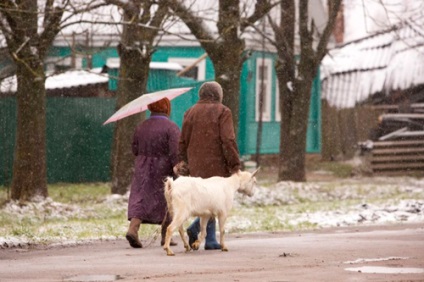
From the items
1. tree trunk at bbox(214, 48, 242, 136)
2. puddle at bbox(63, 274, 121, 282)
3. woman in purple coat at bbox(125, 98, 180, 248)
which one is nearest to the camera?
puddle at bbox(63, 274, 121, 282)

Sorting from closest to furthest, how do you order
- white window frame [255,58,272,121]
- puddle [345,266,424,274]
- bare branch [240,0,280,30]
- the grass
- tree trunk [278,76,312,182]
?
puddle [345,266,424,274]
the grass
bare branch [240,0,280,30]
tree trunk [278,76,312,182]
white window frame [255,58,272,121]

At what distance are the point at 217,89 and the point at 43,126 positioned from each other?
8.63 metres

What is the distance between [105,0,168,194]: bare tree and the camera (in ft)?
73.4

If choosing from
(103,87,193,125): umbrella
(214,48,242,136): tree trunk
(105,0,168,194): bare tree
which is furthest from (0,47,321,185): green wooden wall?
(103,87,193,125): umbrella

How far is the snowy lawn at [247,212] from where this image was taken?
15844mm

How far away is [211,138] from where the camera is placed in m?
13.1

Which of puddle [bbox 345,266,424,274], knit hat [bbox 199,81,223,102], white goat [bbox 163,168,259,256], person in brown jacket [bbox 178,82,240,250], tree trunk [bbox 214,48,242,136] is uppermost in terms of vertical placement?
→ tree trunk [bbox 214,48,242,136]

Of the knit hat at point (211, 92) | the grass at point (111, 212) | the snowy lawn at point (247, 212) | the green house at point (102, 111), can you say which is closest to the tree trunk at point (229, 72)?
the green house at point (102, 111)

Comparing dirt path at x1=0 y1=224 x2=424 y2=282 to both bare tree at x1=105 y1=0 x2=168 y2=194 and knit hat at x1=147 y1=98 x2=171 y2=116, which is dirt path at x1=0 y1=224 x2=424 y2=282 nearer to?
knit hat at x1=147 y1=98 x2=171 y2=116

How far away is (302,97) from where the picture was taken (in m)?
27.6

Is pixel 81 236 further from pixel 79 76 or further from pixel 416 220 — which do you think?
pixel 79 76

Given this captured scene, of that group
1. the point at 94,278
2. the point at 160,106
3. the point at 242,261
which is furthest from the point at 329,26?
the point at 94,278

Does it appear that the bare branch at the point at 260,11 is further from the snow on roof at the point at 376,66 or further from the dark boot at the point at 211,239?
the snow on roof at the point at 376,66

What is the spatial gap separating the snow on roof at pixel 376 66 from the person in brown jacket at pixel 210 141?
20.4m
